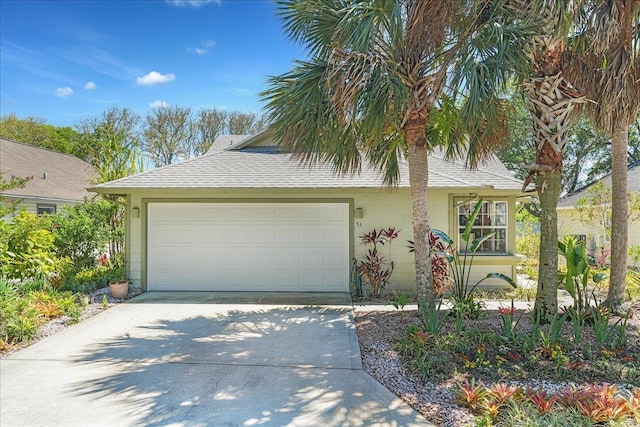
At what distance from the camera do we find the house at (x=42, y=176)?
51.5 feet

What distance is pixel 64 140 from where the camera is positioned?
1226 inches

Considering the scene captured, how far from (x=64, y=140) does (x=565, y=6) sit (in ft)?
120

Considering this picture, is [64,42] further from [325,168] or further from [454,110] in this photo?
[454,110]

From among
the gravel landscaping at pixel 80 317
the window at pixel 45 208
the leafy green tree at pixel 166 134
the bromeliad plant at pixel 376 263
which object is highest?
the leafy green tree at pixel 166 134

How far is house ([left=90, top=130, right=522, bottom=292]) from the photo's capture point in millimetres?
9297

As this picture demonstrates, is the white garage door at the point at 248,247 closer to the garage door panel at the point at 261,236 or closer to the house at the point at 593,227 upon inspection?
the garage door panel at the point at 261,236

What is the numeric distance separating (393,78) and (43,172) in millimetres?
19588

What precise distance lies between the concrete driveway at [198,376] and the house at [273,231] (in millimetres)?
2345

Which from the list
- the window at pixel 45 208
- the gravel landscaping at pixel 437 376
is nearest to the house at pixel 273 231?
the gravel landscaping at pixel 437 376

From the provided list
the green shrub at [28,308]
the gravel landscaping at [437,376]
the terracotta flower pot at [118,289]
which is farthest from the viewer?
the terracotta flower pot at [118,289]

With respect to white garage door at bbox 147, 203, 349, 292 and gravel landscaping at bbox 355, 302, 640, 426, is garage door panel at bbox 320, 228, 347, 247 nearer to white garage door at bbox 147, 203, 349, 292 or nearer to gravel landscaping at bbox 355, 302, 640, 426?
white garage door at bbox 147, 203, 349, 292

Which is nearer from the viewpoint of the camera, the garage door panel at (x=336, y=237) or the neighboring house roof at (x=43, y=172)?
the garage door panel at (x=336, y=237)

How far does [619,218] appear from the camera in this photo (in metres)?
7.11

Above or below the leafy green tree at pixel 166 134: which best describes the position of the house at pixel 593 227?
below
